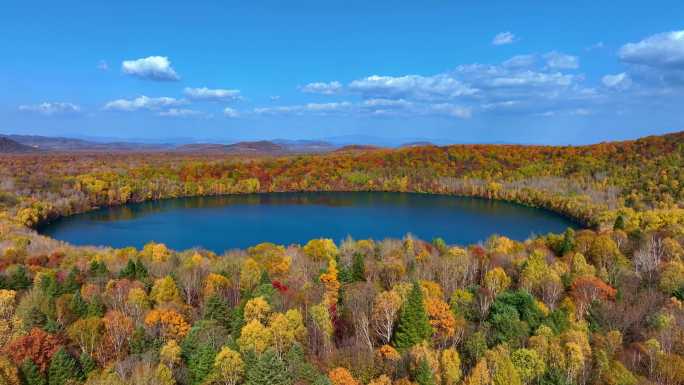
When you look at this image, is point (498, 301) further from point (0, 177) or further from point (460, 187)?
point (0, 177)

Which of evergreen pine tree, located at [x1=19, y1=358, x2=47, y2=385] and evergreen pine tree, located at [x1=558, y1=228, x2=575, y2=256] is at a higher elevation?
evergreen pine tree, located at [x1=558, y1=228, x2=575, y2=256]

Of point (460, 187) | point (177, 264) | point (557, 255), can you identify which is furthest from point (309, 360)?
point (460, 187)

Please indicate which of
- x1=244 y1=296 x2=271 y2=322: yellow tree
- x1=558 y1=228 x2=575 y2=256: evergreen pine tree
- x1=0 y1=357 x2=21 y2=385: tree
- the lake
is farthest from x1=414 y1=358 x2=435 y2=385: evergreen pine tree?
the lake

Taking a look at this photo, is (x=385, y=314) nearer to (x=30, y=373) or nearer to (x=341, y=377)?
(x=341, y=377)

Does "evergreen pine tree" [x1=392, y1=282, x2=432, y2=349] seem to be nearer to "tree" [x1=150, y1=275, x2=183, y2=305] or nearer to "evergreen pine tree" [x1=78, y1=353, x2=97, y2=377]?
"evergreen pine tree" [x1=78, y1=353, x2=97, y2=377]

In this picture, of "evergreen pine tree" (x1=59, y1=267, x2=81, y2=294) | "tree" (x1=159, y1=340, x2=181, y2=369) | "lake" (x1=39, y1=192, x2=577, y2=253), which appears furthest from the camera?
"lake" (x1=39, y1=192, x2=577, y2=253)

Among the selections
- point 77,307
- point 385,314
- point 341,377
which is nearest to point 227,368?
point 341,377
